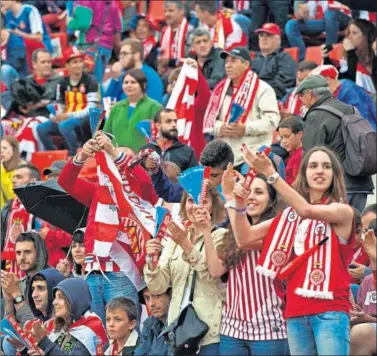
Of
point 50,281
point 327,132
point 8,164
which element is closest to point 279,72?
point 8,164

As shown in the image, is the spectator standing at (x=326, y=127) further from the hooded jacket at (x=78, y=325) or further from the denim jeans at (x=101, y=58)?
the denim jeans at (x=101, y=58)

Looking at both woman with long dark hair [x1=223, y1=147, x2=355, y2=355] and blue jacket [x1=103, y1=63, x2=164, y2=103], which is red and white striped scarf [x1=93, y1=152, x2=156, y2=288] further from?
blue jacket [x1=103, y1=63, x2=164, y2=103]

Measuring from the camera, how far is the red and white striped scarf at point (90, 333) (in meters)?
11.2

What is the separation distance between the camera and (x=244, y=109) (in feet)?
47.0

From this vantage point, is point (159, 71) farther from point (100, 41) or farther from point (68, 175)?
point (68, 175)

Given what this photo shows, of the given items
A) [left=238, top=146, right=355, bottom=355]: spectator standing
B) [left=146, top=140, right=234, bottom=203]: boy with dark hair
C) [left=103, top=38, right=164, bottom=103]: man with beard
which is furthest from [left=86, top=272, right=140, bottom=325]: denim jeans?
[left=103, top=38, right=164, bottom=103]: man with beard

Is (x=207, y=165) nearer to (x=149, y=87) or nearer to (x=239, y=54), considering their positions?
(x=239, y=54)

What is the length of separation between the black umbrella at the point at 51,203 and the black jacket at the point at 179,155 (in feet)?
3.17

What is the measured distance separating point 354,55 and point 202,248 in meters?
5.93

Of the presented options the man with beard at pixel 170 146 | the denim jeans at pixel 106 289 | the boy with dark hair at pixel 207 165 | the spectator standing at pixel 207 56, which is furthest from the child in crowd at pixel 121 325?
the spectator standing at pixel 207 56

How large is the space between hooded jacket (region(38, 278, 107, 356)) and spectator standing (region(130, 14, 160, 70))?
828 centimetres

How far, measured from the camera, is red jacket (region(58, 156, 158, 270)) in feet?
38.7

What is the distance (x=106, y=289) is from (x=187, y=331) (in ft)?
5.67

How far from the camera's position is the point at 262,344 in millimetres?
10039
